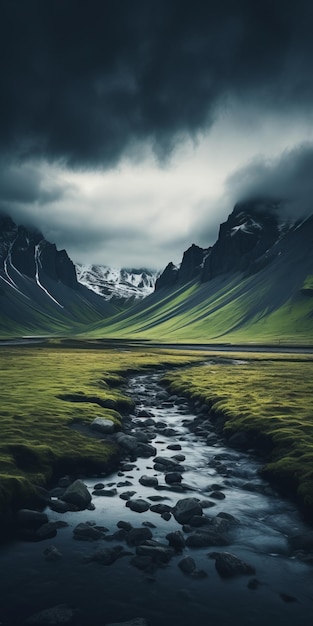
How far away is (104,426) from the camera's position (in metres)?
31.2

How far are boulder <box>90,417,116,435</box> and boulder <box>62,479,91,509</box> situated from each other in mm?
10859

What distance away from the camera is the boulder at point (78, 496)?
19.0 m

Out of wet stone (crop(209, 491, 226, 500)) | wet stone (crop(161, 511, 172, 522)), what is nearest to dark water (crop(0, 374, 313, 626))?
wet stone (crop(161, 511, 172, 522))

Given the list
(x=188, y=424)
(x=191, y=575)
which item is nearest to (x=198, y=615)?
(x=191, y=575)

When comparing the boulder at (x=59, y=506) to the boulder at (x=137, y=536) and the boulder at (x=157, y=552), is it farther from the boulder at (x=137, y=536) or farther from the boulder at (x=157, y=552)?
the boulder at (x=157, y=552)

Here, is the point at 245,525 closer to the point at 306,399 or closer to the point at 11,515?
the point at 11,515

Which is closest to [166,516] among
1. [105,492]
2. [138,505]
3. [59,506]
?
[138,505]

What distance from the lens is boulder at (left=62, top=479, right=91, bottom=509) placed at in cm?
1902

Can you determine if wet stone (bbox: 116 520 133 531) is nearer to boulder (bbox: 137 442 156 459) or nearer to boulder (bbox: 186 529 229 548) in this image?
boulder (bbox: 186 529 229 548)

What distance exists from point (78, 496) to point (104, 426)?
1204 cm

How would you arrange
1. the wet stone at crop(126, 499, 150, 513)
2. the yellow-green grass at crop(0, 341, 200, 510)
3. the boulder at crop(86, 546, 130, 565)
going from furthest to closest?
the yellow-green grass at crop(0, 341, 200, 510)
the wet stone at crop(126, 499, 150, 513)
the boulder at crop(86, 546, 130, 565)

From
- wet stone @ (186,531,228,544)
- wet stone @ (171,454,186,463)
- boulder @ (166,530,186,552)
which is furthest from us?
wet stone @ (171,454,186,463)

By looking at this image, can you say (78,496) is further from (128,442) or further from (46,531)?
(128,442)

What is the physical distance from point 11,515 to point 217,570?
903 centimetres
